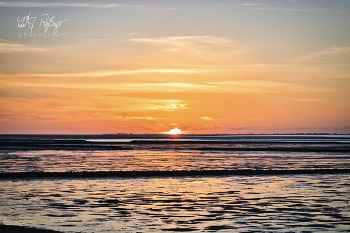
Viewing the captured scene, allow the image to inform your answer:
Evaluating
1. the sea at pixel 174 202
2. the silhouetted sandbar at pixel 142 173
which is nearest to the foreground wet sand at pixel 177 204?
the sea at pixel 174 202

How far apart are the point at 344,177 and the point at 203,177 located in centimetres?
1131

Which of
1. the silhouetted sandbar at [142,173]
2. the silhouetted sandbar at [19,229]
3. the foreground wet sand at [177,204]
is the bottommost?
the silhouetted sandbar at [142,173]

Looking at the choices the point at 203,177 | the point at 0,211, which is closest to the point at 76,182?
the point at 203,177

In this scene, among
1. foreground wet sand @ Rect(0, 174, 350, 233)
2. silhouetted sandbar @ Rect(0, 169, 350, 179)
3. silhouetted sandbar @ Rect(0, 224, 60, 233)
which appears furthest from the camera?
silhouetted sandbar @ Rect(0, 169, 350, 179)

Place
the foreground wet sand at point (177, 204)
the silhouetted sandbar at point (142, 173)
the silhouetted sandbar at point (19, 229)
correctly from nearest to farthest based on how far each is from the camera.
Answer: the silhouetted sandbar at point (19, 229)
the foreground wet sand at point (177, 204)
the silhouetted sandbar at point (142, 173)

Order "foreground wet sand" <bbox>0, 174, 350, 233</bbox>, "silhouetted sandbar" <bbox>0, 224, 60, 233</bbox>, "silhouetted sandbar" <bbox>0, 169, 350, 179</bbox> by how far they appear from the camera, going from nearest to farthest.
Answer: "silhouetted sandbar" <bbox>0, 224, 60, 233</bbox>, "foreground wet sand" <bbox>0, 174, 350, 233</bbox>, "silhouetted sandbar" <bbox>0, 169, 350, 179</bbox>

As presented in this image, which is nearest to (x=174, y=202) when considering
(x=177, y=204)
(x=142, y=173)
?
(x=177, y=204)

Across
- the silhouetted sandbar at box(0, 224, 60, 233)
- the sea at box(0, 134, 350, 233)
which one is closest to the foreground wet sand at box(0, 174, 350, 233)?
the sea at box(0, 134, 350, 233)

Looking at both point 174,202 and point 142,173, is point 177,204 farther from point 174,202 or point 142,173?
point 142,173

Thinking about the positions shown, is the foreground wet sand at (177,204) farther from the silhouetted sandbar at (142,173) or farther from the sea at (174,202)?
the silhouetted sandbar at (142,173)

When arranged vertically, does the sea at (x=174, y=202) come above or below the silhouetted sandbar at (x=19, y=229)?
below

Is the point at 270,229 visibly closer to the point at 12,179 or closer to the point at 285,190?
the point at 285,190

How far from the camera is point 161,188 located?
35.9 meters

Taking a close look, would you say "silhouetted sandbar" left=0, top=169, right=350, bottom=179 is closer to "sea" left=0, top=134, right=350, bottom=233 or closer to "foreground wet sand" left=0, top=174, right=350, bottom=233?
"sea" left=0, top=134, right=350, bottom=233
